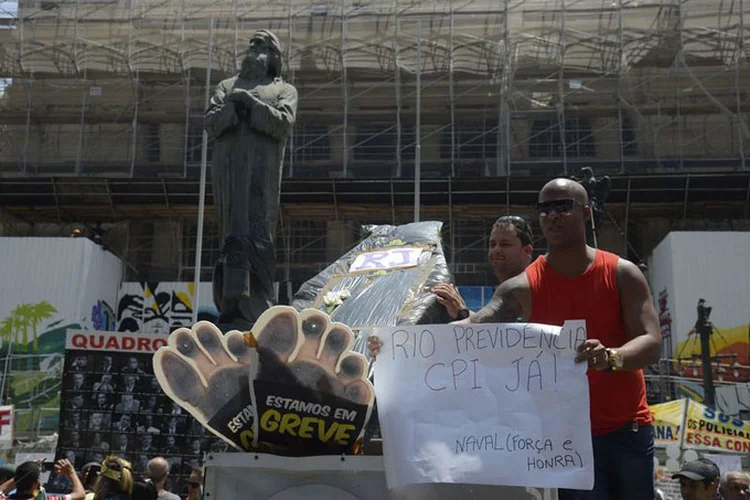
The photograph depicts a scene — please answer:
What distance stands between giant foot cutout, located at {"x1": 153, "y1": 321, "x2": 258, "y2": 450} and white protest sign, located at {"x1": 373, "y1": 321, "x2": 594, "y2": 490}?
411 millimetres

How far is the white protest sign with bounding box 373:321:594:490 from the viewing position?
103 inches

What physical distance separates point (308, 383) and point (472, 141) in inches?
930

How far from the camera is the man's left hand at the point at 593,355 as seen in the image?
8.72ft

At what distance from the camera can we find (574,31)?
984 inches

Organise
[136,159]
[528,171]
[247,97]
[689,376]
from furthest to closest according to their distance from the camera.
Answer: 1. [136,159]
2. [528,171]
3. [689,376]
4. [247,97]

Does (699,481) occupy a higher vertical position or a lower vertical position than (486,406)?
lower

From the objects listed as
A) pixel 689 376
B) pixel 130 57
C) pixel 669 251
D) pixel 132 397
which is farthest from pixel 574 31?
pixel 132 397

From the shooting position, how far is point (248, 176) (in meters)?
9.85

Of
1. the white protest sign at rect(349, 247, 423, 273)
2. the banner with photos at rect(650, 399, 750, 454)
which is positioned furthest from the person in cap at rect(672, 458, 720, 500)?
the banner with photos at rect(650, 399, 750, 454)

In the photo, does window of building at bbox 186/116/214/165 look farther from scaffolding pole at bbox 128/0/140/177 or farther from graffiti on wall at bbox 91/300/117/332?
graffiti on wall at bbox 91/300/117/332

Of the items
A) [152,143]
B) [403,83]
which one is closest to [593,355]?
[403,83]

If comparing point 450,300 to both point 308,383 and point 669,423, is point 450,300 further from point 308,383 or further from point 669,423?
point 669,423

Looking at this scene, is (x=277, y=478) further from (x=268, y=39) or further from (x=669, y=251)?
(x=669, y=251)

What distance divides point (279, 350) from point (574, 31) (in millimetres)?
23728
